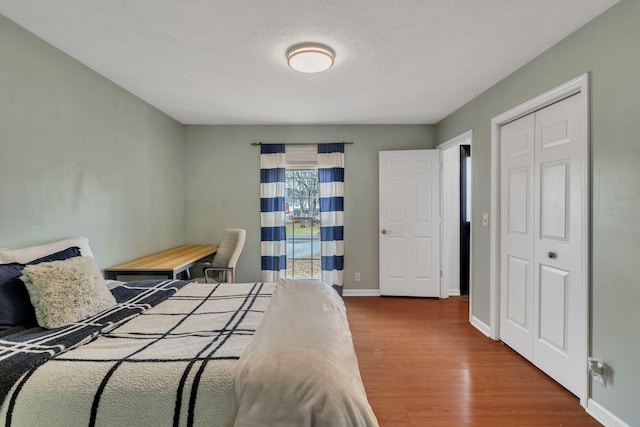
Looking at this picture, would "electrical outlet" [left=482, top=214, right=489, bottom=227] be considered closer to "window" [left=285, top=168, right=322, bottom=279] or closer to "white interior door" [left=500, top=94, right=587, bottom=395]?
"white interior door" [left=500, top=94, right=587, bottom=395]

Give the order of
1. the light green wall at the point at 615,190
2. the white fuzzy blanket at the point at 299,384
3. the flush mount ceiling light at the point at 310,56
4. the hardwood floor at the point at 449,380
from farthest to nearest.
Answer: the flush mount ceiling light at the point at 310,56 → the hardwood floor at the point at 449,380 → the light green wall at the point at 615,190 → the white fuzzy blanket at the point at 299,384

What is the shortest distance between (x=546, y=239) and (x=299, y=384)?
2.14m

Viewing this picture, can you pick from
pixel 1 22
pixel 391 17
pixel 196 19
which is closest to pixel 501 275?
pixel 391 17

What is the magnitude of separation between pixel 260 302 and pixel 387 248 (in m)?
2.53

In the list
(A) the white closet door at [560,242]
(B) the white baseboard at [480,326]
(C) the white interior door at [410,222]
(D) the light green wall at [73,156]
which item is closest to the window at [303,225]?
(C) the white interior door at [410,222]

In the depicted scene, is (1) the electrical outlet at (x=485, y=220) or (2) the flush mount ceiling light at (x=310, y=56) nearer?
(2) the flush mount ceiling light at (x=310, y=56)

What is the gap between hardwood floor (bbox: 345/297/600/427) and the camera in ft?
5.59

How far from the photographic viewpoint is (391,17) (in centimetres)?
168

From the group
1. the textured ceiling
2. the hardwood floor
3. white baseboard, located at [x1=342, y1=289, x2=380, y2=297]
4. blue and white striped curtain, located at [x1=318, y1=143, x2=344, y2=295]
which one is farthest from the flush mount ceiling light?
white baseboard, located at [x1=342, y1=289, x2=380, y2=297]

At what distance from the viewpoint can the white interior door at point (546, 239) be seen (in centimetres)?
184

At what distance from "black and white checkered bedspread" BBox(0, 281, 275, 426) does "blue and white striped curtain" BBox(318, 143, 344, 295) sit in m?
2.69

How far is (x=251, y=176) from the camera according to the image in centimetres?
392

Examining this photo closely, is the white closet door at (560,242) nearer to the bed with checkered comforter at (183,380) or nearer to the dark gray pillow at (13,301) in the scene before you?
the bed with checkered comforter at (183,380)

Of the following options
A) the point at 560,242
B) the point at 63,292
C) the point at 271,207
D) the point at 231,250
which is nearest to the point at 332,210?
the point at 271,207
